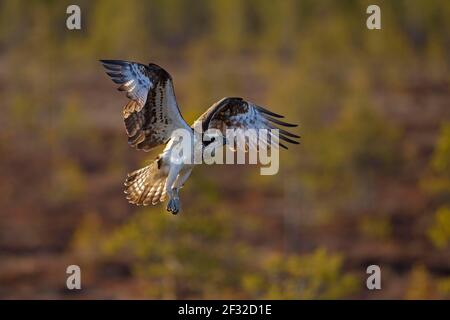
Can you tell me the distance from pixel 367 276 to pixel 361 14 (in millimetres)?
40637

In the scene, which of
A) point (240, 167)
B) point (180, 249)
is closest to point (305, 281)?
point (180, 249)

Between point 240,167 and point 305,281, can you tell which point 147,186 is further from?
point 240,167

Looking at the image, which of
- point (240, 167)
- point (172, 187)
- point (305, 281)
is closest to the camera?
point (172, 187)

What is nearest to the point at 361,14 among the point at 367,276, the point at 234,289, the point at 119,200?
the point at 119,200

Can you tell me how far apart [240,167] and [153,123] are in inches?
1954

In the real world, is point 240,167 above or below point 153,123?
above

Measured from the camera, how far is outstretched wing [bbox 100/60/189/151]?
15.5 m

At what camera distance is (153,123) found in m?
15.9

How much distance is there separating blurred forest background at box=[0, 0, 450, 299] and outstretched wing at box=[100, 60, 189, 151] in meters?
11.8

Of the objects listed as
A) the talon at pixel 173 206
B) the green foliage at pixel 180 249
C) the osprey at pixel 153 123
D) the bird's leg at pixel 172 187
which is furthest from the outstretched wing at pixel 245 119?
the green foliage at pixel 180 249

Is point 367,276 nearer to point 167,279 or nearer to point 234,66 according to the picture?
point 167,279

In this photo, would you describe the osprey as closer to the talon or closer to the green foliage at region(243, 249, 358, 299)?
the talon

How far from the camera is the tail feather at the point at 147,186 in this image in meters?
16.2

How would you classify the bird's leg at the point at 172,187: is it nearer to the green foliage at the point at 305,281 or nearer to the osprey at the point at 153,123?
the osprey at the point at 153,123
